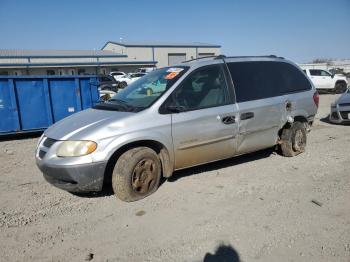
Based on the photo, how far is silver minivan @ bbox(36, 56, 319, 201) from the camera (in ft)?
13.3

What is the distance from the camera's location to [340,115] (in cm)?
958

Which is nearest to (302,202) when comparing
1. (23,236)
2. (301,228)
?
(301,228)

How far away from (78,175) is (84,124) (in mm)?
688

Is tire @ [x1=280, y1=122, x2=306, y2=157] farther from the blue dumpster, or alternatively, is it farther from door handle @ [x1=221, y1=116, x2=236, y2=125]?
the blue dumpster

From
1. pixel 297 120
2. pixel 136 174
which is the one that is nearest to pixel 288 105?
pixel 297 120

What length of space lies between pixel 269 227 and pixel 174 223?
40.4 inches

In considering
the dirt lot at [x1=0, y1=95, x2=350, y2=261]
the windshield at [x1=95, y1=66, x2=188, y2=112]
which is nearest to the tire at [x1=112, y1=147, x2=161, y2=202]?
the dirt lot at [x1=0, y1=95, x2=350, y2=261]

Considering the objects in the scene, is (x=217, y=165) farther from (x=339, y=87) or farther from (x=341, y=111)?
(x=339, y=87)

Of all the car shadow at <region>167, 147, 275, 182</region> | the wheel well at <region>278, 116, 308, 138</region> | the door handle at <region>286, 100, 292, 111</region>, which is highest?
the door handle at <region>286, 100, 292, 111</region>

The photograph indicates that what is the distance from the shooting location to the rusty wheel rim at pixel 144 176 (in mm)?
4316

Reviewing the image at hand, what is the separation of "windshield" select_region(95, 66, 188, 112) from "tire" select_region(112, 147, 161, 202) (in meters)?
0.61

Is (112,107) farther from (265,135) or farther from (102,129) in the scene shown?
(265,135)

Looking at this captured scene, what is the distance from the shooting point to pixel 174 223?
146 inches

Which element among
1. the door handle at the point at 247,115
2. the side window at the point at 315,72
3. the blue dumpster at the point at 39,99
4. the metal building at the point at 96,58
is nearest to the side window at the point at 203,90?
the door handle at the point at 247,115
